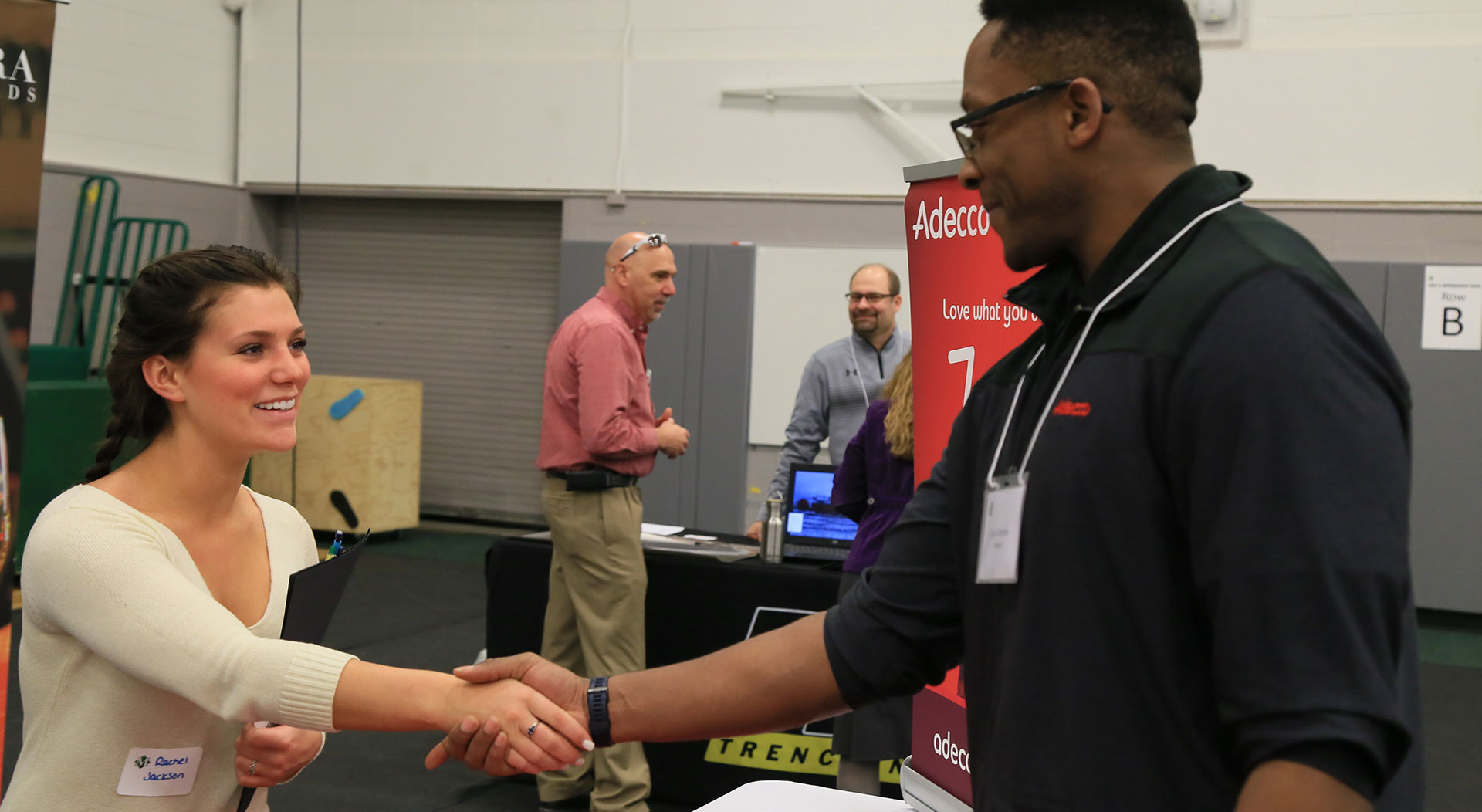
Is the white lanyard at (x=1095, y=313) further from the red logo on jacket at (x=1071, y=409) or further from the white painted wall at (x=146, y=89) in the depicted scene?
the white painted wall at (x=146, y=89)

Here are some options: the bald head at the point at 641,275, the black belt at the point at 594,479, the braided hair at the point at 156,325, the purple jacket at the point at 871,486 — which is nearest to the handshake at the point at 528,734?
the braided hair at the point at 156,325

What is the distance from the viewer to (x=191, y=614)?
145cm

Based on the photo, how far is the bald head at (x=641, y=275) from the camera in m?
4.16

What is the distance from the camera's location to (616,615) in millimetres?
3885

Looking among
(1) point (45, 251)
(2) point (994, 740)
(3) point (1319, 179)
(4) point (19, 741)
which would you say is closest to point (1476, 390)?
(3) point (1319, 179)

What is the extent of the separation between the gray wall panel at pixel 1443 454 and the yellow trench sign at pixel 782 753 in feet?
15.4

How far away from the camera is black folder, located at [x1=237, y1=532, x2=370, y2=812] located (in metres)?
1.53

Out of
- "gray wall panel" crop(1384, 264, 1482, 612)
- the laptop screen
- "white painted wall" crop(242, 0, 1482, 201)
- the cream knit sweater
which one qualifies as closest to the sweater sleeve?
the cream knit sweater

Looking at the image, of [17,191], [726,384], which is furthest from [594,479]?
[726,384]

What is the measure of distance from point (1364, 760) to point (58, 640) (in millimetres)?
1503

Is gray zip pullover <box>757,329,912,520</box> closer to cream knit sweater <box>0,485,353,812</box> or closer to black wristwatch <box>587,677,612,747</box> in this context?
black wristwatch <box>587,677,612,747</box>

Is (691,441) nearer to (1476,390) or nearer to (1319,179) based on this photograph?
(1319,179)

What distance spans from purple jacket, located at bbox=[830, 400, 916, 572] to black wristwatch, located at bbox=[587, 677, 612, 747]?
1.79 metres

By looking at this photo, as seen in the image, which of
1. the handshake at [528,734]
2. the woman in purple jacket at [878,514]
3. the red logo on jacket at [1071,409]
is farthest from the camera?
the woman in purple jacket at [878,514]
